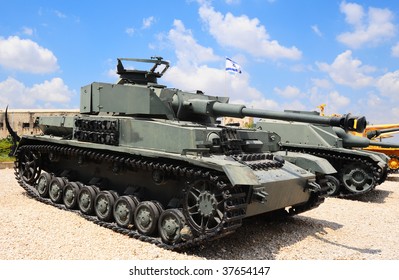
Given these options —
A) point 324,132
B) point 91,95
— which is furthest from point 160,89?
point 324,132

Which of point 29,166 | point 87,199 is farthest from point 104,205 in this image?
point 29,166

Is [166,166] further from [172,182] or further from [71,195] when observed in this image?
[71,195]

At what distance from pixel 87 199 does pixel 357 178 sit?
985 cm

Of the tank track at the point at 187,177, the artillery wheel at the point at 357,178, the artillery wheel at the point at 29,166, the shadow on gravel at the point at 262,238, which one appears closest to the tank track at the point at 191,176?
the tank track at the point at 187,177

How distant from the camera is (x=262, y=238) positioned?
8812 mm

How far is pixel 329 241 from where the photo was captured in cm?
885

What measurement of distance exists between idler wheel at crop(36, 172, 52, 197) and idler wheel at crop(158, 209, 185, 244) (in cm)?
480

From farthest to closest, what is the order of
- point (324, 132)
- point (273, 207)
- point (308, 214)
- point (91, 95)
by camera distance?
point (324, 132)
point (308, 214)
point (91, 95)
point (273, 207)

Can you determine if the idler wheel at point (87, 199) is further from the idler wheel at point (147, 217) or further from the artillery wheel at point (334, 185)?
the artillery wheel at point (334, 185)

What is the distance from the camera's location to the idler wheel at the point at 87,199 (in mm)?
9711

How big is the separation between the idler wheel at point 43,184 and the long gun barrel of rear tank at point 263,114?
4.68 metres

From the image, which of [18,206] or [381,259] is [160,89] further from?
[381,259]

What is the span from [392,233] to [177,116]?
5766 millimetres

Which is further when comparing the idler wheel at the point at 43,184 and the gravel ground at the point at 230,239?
the idler wheel at the point at 43,184
